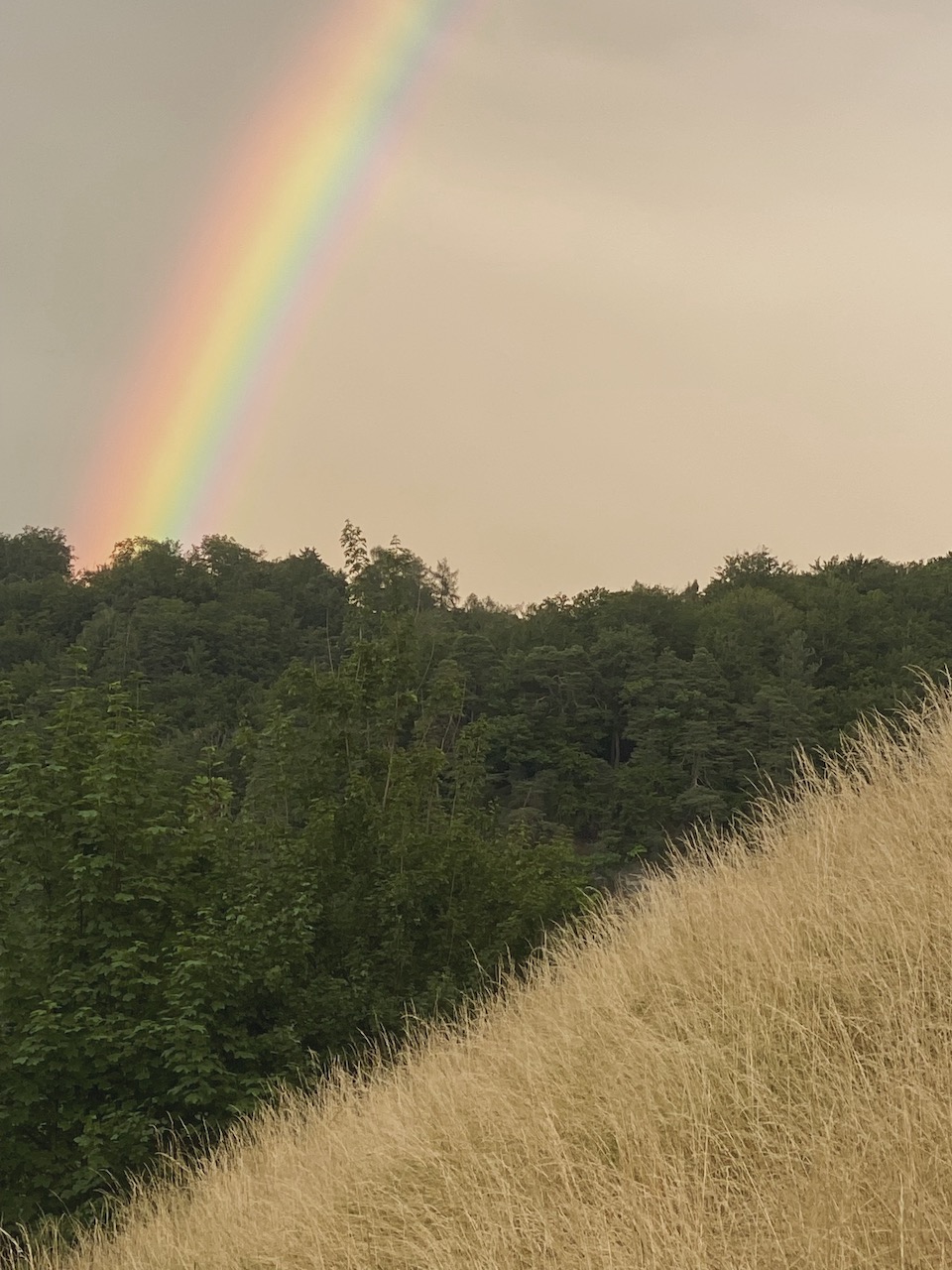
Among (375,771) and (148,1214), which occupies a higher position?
(375,771)

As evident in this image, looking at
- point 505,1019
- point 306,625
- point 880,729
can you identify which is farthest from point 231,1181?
point 306,625

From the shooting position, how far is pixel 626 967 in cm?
760

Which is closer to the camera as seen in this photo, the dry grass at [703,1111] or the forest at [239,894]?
the dry grass at [703,1111]

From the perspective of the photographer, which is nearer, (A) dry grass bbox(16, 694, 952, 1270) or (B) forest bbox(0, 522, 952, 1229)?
(A) dry grass bbox(16, 694, 952, 1270)

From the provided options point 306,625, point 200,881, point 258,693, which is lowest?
point 200,881

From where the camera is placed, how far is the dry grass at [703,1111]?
163 inches

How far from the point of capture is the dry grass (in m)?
4.15

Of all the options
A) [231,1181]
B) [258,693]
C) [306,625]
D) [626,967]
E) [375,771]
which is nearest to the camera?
[626,967]

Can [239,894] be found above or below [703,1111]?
above

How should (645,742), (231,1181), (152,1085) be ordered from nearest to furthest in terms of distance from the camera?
(231,1181) → (152,1085) → (645,742)

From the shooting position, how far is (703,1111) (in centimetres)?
516

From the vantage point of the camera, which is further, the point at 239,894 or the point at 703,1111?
the point at 239,894

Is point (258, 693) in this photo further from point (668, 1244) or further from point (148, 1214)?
point (668, 1244)

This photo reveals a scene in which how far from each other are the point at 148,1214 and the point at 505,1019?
366cm
